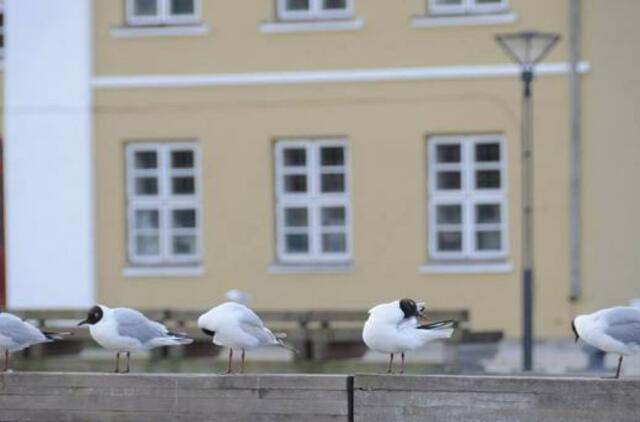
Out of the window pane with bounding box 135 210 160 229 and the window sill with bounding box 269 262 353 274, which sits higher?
the window pane with bounding box 135 210 160 229

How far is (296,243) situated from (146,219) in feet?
6.53

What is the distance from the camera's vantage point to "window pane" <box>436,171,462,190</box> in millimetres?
26234

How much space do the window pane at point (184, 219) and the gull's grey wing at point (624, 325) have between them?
1448cm

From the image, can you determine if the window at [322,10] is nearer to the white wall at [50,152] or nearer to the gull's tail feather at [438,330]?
the white wall at [50,152]

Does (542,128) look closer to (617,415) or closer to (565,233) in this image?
(565,233)

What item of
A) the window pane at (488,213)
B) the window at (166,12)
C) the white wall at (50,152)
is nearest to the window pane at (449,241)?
the window pane at (488,213)

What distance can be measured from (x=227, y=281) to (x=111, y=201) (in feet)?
6.07

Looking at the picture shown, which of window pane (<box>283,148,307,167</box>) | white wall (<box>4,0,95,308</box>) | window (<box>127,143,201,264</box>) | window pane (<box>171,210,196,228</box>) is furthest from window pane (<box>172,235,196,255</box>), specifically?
window pane (<box>283,148,307,167</box>)

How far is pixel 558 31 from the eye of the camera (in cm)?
2575

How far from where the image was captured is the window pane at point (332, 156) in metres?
26.7

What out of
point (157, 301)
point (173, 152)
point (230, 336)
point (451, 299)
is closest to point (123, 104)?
point (173, 152)

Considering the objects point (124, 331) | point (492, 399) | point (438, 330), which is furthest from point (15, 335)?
point (492, 399)

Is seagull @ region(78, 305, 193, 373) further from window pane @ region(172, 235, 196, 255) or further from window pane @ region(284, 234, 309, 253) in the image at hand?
window pane @ region(172, 235, 196, 255)

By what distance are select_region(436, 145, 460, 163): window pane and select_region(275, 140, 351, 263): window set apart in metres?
Answer: 1.17
